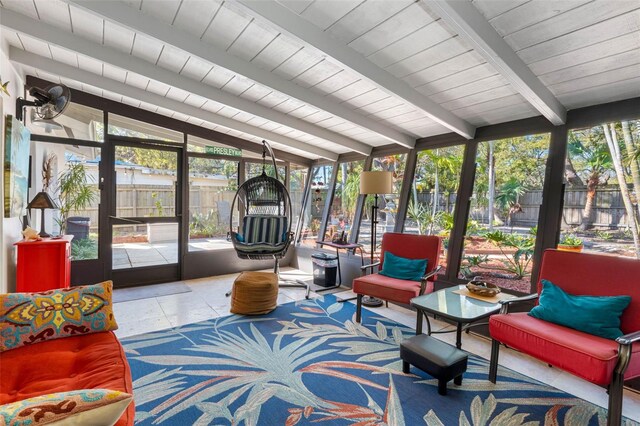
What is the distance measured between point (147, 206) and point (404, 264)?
11.9ft

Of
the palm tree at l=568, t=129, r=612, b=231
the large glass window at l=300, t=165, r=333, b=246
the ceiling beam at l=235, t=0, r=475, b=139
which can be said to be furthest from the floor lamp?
the palm tree at l=568, t=129, r=612, b=231

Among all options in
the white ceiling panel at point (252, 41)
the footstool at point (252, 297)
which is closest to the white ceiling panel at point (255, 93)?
the white ceiling panel at point (252, 41)

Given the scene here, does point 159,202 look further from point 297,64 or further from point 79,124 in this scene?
point 297,64

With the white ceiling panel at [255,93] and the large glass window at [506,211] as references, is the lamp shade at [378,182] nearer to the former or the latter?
the large glass window at [506,211]

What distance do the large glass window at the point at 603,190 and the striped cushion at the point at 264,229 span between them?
319 centimetres

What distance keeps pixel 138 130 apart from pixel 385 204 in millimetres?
3613

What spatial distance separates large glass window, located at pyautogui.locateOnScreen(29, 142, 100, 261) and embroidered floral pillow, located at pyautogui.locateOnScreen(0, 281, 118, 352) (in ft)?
8.69

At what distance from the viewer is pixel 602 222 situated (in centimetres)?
270

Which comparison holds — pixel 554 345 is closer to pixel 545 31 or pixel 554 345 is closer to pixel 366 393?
pixel 366 393

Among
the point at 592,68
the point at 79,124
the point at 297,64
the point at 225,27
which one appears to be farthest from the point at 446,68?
the point at 79,124

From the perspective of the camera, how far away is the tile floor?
2.23 metres

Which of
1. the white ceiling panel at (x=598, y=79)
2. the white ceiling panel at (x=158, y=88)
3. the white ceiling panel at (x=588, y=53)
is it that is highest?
the white ceiling panel at (x=158, y=88)

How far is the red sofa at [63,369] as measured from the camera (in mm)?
1341

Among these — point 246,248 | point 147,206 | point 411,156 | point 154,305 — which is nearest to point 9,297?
point 154,305
